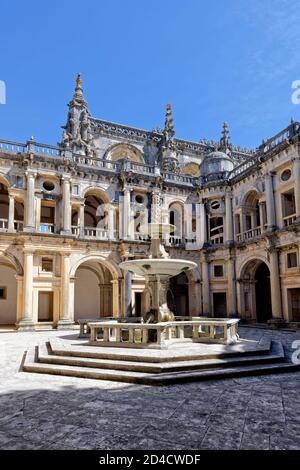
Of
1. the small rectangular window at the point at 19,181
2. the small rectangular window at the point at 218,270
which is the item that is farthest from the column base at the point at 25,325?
the small rectangular window at the point at 218,270

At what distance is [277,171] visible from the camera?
2117cm

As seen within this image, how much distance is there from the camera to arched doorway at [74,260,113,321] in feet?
86.6

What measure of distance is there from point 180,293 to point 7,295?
44.7 ft

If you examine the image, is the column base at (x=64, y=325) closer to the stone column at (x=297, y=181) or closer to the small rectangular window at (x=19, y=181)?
the small rectangular window at (x=19, y=181)

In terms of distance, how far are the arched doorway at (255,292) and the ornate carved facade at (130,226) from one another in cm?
7

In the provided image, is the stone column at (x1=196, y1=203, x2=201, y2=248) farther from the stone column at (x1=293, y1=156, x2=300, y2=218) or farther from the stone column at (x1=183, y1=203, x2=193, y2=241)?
the stone column at (x1=293, y1=156, x2=300, y2=218)

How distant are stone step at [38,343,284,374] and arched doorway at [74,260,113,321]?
16.9m

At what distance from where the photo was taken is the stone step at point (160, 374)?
24.0ft

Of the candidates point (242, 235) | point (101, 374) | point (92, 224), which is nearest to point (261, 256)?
point (242, 235)

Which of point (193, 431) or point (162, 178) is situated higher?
point (162, 178)

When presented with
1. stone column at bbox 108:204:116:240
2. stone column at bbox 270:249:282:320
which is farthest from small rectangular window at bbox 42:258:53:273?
stone column at bbox 270:249:282:320

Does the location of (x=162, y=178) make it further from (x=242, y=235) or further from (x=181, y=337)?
(x=181, y=337)

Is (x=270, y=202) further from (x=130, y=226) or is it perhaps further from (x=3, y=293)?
(x=3, y=293)
